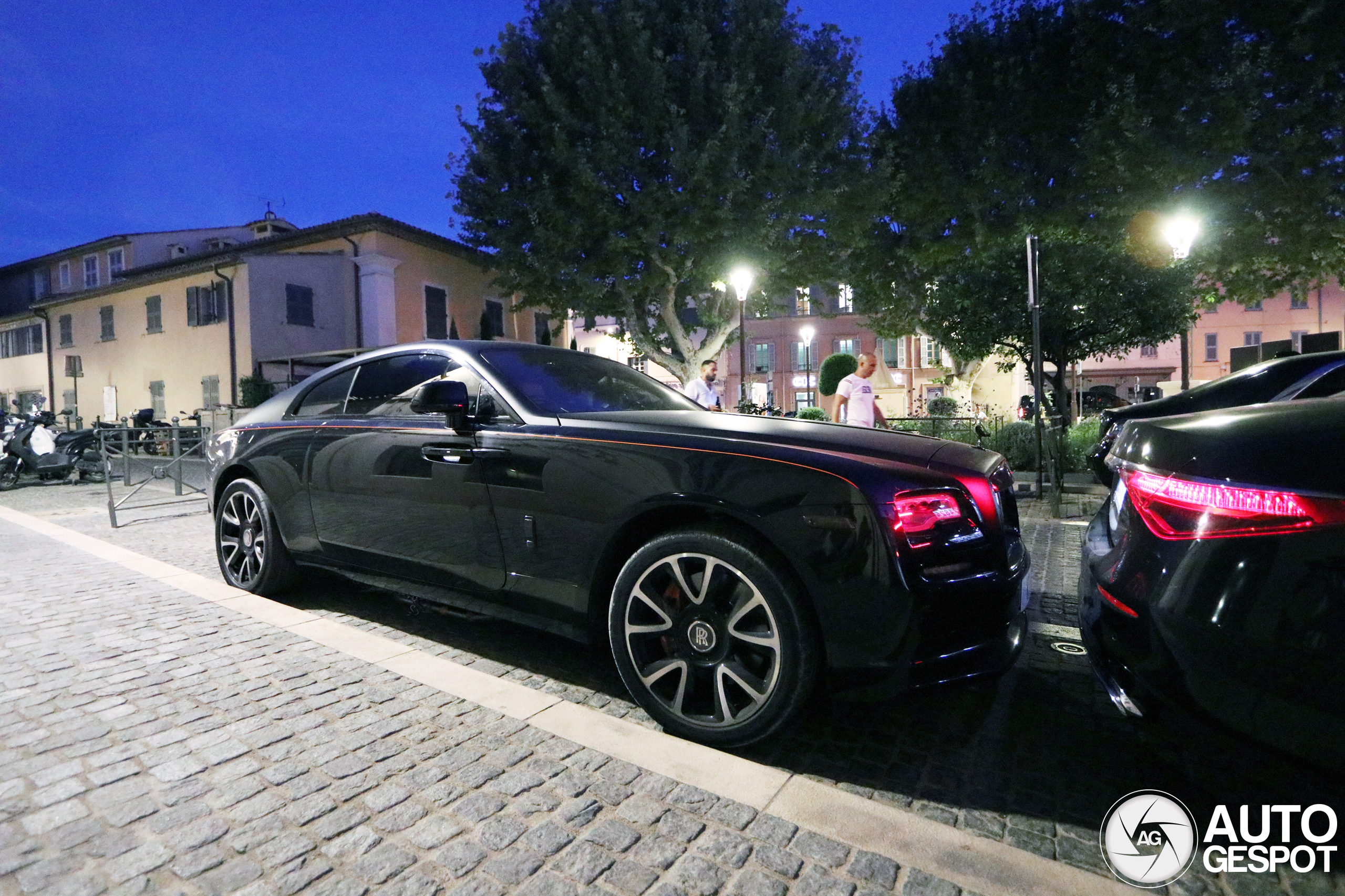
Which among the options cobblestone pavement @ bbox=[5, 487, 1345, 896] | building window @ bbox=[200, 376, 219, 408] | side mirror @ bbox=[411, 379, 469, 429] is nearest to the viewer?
cobblestone pavement @ bbox=[5, 487, 1345, 896]

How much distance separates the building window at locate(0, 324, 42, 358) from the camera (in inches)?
1235

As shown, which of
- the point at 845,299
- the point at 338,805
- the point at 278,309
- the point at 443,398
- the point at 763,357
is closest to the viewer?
the point at 338,805

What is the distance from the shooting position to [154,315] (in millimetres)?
24375

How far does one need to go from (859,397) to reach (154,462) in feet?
39.3

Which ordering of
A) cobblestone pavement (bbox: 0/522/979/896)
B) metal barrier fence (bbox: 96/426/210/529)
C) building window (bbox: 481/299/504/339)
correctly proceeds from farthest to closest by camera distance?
building window (bbox: 481/299/504/339) → metal barrier fence (bbox: 96/426/210/529) → cobblestone pavement (bbox: 0/522/979/896)

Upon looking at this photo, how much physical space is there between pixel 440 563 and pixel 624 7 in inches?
648

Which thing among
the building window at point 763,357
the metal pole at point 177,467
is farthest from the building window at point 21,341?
the building window at point 763,357

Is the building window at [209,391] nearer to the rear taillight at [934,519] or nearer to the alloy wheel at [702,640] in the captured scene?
the alloy wheel at [702,640]

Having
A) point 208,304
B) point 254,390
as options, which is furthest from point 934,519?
point 208,304

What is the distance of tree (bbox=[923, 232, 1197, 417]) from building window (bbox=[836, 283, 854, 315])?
2392 millimetres

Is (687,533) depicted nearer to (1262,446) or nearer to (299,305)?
(1262,446)

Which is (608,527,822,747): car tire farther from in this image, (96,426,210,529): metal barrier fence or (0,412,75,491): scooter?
(0,412,75,491): scooter

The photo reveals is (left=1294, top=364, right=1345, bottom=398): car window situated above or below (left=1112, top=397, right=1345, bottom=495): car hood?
above

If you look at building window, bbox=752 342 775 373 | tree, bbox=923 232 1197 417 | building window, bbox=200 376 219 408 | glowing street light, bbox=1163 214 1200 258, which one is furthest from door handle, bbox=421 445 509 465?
building window, bbox=752 342 775 373
